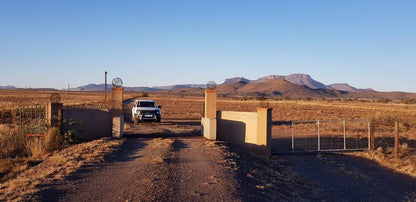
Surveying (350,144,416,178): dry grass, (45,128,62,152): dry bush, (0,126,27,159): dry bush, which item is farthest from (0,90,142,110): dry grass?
(350,144,416,178): dry grass

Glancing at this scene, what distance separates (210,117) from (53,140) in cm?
714

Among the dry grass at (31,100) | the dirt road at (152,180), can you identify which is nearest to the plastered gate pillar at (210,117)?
the dirt road at (152,180)

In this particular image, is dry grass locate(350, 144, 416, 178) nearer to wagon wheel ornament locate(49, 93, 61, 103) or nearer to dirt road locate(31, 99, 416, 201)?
dirt road locate(31, 99, 416, 201)

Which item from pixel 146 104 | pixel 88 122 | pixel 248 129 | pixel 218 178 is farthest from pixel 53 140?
pixel 146 104

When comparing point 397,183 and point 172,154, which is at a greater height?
point 172,154

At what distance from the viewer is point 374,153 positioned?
657 inches

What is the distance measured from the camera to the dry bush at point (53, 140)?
14.8 meters

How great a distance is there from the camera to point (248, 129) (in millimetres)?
16219

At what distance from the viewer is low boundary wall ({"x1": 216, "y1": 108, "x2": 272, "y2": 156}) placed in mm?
15102

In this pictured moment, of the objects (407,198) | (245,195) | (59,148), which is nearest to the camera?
(245,195)

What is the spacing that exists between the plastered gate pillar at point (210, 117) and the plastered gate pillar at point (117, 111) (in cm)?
401

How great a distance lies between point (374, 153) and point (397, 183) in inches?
165

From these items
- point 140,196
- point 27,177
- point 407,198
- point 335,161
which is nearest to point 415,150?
point 335,161

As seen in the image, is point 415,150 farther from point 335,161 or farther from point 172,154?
point 172,154
